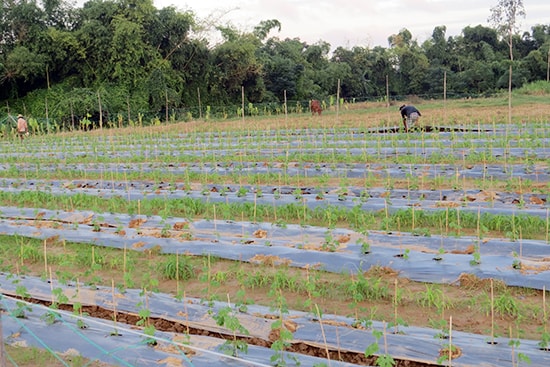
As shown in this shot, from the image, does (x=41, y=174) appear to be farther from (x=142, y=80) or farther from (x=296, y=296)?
(x=142, y=80)

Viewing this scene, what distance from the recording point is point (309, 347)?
313 centimetres

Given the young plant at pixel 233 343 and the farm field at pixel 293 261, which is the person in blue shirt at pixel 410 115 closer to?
the farm field at pixel 293 261

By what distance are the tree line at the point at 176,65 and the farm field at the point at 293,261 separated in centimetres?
1137

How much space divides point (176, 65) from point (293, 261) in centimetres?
2074

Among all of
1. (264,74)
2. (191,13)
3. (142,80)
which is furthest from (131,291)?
(264,74)

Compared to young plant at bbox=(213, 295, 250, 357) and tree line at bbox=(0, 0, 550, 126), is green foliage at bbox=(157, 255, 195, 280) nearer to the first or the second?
young plant at bbox=(213, 295, 250, 357)

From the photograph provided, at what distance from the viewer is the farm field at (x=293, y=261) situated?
3115 mm

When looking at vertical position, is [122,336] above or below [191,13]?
below

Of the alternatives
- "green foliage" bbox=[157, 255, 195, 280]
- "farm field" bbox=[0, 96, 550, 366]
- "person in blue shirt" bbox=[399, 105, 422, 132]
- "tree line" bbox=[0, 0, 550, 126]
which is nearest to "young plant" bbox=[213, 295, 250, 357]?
"farm field" bbox=[0, 96, 550, 366]

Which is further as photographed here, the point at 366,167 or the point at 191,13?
the point at 191,13

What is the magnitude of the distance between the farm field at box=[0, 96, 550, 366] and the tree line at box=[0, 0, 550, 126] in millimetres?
11366

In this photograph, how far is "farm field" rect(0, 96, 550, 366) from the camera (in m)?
3.12

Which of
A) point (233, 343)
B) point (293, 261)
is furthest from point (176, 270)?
point (233, 343)

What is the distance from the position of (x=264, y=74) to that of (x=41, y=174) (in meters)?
18.1
